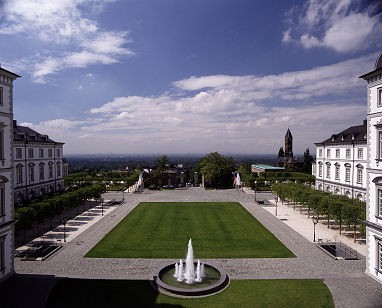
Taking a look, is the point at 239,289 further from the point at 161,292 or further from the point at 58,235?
the point at 58,235

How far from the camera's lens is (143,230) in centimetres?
3027

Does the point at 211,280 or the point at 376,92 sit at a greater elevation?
the point at 376,92

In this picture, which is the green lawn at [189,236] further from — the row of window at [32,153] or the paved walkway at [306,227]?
the row of window at [32,153]

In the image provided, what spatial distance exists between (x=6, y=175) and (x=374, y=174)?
2131cm

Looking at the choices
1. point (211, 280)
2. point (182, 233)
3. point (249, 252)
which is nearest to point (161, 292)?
point (211, 280)

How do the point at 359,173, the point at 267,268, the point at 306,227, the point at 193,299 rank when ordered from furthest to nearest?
1. the point at 359,173
2. the point at 306,227
3. the point at 267,268
4. the point at 193,299

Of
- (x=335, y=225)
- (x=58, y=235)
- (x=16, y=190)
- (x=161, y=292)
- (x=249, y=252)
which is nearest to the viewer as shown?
(x=161, y=292)

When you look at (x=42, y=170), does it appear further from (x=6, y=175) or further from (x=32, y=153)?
(x=6, y=175)

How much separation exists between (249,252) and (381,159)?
11.1 m

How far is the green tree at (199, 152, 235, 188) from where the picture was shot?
66.3 meters

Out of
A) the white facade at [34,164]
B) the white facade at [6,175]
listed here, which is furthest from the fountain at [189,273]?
the white facade at [34,164]

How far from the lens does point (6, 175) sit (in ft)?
61.4

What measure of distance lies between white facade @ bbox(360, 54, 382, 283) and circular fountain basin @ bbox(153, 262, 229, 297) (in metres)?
8.65

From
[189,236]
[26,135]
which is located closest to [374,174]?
[189,236]
